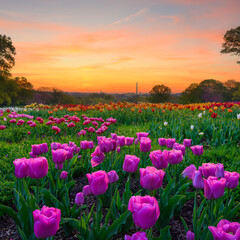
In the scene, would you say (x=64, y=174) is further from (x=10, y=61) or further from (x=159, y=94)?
(x=10, y=61)

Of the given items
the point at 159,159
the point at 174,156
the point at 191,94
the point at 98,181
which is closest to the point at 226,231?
the point at 98,181

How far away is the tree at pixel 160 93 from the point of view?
1241 inches

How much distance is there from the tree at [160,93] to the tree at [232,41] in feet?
40.1

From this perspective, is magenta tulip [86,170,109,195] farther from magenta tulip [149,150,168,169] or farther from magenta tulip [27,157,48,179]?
magenta tulip [149,150,168,169]

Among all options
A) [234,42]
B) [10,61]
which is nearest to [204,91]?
[234,42]

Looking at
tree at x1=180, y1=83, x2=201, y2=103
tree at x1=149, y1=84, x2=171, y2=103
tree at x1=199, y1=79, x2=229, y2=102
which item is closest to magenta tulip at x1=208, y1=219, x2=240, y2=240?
tree at x1=149, y1=84, x2=171, y2=103

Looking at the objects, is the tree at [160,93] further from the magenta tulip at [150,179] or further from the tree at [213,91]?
the magenta tulip at [150,179]

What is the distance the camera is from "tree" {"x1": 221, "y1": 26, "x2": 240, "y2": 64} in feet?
115

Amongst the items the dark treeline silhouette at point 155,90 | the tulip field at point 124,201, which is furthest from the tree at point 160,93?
the tulip field at point 124,201

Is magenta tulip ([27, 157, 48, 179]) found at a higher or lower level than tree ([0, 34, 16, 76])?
lower

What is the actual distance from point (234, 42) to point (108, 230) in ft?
130

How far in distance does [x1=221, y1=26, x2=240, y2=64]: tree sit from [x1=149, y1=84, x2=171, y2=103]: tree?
12.2 meters

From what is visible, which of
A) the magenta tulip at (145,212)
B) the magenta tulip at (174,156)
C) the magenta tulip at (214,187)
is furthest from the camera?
the magenta tulip at (174,156)

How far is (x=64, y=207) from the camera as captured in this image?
218 centimetres
